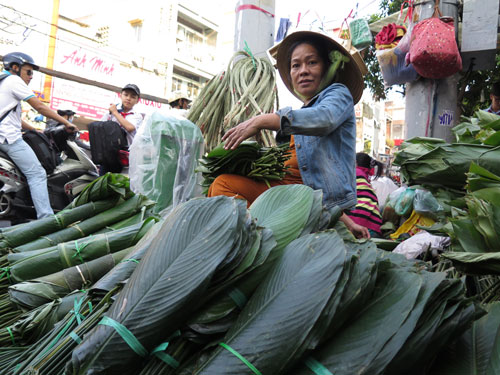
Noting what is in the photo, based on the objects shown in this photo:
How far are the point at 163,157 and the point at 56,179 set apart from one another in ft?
6.84

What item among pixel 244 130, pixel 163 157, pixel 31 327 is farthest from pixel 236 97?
pixel 31 327

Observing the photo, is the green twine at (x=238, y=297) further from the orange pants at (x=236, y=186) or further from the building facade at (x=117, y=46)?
the building facade at (x=117, y=46)

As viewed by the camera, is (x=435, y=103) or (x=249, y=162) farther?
(x=435, y=103)

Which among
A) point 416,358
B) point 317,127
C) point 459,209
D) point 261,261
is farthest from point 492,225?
point 317,127

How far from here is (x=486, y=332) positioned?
0.87m

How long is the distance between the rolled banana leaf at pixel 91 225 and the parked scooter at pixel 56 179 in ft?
9.68

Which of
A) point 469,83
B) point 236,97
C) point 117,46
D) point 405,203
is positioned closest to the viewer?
point 236,97

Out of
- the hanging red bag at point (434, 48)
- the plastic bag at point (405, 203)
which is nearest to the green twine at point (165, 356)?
the plastic bag at point (405, 203)

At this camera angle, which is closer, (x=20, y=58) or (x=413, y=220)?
(x=413, y=220)

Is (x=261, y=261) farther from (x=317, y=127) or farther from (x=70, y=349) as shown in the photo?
(x=317, y=127)

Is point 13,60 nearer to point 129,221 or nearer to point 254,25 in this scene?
point 254,25

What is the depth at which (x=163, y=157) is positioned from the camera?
324cm

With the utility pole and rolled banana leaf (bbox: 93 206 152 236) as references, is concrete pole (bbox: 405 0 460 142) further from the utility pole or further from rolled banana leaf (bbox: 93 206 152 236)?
the utility pole

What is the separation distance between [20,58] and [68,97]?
36.4 ft
